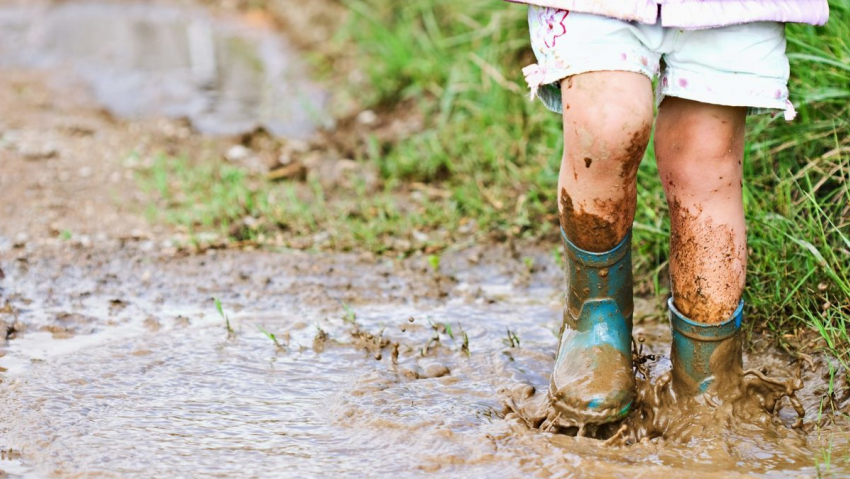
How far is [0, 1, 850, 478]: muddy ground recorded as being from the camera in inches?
74.0

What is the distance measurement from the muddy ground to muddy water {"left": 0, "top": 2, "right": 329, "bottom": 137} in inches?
59.9

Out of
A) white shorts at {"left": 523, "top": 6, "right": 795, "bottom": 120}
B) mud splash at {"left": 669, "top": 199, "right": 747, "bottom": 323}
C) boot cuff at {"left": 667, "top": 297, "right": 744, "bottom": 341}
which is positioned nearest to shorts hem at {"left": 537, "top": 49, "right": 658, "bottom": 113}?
white shorts at {"left": 523, "top": 6, "right": 795, "bottom": 120}

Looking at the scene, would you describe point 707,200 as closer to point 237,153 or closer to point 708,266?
point 708,266

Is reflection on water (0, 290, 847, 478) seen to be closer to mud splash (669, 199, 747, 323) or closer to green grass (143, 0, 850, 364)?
mud splash (669, 199, 747, 323)

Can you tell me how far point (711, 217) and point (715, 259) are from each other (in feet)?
0.29

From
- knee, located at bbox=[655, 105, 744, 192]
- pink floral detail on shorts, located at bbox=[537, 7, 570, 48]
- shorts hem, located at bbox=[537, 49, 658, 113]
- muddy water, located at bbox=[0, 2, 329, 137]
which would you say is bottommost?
muddy water, located at bbox=[0, 2, 329, 137]

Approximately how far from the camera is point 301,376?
2.32 metres

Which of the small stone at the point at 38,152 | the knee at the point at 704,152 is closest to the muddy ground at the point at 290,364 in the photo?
the small stone at the point at 38,152

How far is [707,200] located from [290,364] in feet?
3.55

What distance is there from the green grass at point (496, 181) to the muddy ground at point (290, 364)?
0.48 feet

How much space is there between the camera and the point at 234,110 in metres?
5.29

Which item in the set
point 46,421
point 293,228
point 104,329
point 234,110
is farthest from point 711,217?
point 234,110

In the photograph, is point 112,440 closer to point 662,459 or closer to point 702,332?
point 662,459

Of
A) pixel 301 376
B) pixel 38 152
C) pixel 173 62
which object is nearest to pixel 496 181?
pixel 301 376
